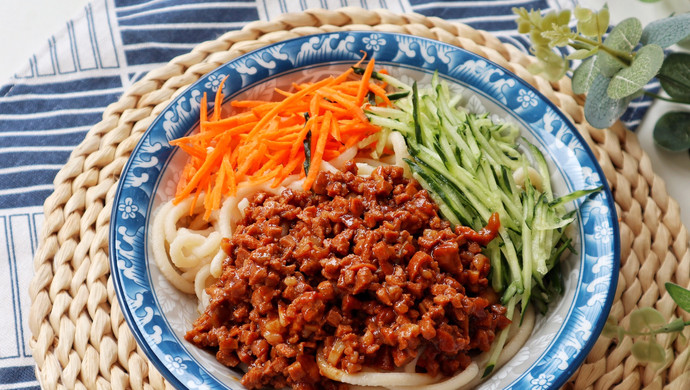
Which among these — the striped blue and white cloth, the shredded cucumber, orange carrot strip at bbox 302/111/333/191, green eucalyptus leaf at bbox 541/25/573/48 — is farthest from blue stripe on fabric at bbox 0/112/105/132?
green eucalyptus leaf at bbox 541/25/573/48

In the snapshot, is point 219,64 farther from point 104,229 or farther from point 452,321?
point 452,321

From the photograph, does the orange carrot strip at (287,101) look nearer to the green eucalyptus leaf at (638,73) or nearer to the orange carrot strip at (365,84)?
the orange carrot strip at (365,84)

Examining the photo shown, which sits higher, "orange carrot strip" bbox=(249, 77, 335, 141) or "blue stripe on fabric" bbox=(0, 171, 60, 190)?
"orange carrot strip" bbox=(249, 77, 335, 141)

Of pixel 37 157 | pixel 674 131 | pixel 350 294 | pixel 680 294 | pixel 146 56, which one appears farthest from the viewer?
pixel 146 56

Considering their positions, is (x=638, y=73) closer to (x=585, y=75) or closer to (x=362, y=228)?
(x=585, y=75)

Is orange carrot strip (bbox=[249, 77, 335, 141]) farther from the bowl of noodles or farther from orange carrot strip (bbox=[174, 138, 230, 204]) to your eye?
orange carrot strip (bbox=[174, 138, 230, 204])

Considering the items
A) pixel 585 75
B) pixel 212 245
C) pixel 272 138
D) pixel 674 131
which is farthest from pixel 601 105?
pixel 212 245

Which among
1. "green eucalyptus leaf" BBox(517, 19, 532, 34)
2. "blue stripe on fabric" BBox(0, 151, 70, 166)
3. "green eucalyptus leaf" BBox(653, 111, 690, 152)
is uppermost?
"green eucalyptus leaf" BBox(517, 19, 532, 34)

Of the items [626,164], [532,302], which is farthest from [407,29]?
[532,302]
